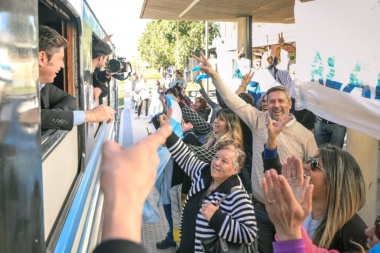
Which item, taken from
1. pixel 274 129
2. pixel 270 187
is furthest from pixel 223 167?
pixel 270 187

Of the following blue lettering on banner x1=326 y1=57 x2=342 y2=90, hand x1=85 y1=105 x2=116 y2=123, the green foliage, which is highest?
the green foliage

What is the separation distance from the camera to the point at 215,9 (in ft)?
25.7

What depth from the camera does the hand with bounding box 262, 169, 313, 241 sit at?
57.0 inches

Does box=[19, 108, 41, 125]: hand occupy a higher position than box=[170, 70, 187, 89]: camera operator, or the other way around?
box=[170, 70, 187, 89]: camera operator

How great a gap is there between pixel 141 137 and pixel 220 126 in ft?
26.6

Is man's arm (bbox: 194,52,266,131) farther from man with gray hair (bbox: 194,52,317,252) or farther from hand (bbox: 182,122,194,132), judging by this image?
hand (bbox: 182,122,194,132)

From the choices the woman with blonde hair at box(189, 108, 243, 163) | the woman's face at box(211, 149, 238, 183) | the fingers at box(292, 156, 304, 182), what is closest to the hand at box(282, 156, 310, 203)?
the fingers at box(292, 156, 304, 182)

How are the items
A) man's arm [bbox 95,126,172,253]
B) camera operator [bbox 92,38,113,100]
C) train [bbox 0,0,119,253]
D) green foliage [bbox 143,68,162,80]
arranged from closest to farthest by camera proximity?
1. man's arm [bbox 95,126,172,253]
2. train [bbox 0,0,119,253]
3. camera operator [bbox 92,38,113,100]
4. green foliage [bbox 143,68,162,80]

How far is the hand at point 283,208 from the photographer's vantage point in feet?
4.75

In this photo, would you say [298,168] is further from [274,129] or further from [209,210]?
[274,129]

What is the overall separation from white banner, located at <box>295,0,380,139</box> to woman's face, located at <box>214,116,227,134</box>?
669 mm

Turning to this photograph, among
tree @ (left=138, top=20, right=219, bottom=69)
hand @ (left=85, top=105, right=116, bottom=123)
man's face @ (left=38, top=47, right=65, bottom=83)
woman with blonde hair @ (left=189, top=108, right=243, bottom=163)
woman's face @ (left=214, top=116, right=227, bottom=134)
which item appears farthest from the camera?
tree @ (left=138, top=20, right=219, bottom=69)

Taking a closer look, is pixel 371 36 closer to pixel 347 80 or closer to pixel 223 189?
pixel 347 80

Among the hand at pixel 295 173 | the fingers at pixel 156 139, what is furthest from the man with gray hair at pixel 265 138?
the fingers at pixel 156 139
